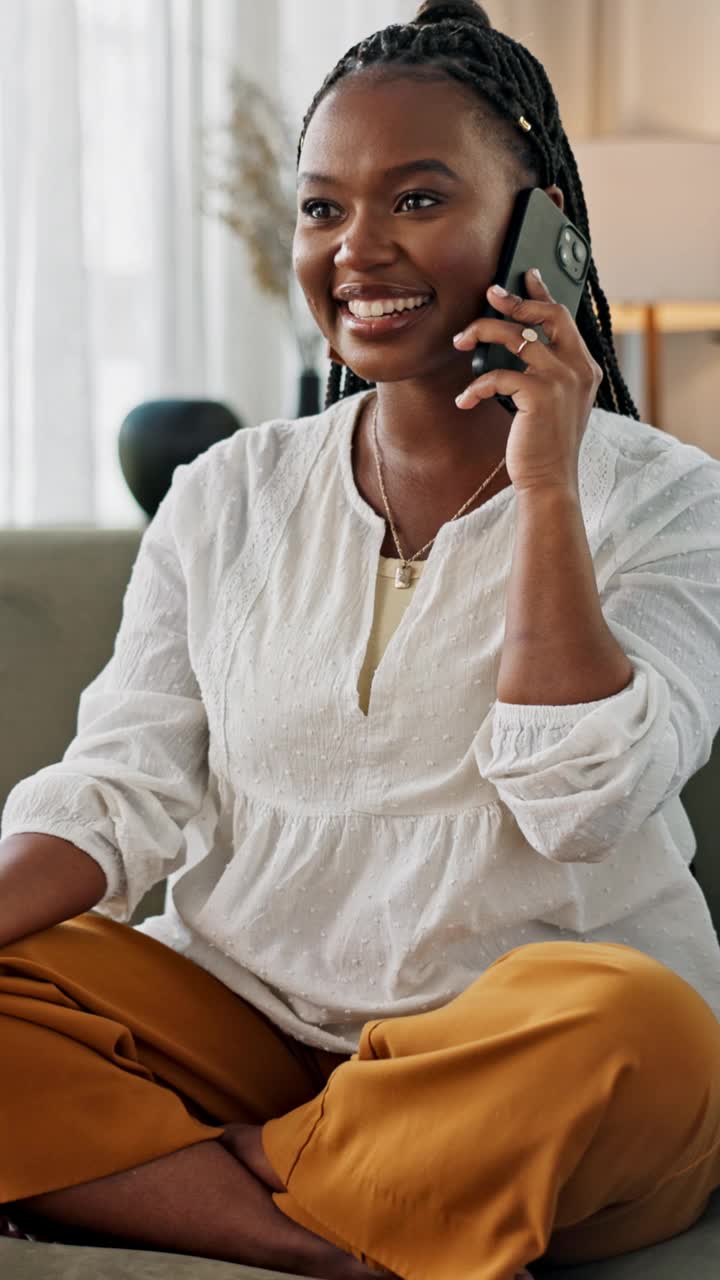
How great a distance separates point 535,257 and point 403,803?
41 cm

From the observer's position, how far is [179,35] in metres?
2.68

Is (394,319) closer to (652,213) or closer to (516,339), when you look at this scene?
(516,339)

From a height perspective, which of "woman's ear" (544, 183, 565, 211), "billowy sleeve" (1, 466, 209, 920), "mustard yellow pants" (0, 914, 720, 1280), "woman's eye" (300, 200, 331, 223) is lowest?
"mustard yellow pants" (0, 914, 720, 1280)

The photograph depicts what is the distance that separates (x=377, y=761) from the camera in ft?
3.82

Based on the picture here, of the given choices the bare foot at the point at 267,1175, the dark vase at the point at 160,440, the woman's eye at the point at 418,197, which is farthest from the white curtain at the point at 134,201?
the bare foot at the point at 267,1175

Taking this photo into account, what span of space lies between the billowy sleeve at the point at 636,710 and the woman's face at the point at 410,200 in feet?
0.64

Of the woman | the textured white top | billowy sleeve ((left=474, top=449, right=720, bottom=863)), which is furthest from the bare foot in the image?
billowy sleeve ((left=474, top=449, right=720, bottom=863))

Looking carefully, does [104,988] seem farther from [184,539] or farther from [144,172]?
[144,172]

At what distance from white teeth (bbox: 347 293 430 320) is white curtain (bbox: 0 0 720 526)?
1526 millimetres

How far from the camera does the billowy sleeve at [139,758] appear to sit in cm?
118

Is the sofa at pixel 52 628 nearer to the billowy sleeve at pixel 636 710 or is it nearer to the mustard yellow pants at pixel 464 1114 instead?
the mustard yellow pants at pixel 464 1114

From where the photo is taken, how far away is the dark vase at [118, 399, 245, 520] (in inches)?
64.9

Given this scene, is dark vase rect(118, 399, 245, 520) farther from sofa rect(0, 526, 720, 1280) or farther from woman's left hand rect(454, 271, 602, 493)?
woman's left hand rect(454, 271, 602, 493)

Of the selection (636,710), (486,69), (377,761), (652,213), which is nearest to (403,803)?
(377,761)
